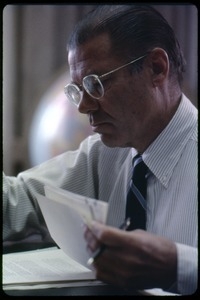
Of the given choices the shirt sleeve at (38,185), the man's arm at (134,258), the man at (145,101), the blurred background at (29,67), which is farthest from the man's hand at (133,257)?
the blurred background at (29,67)

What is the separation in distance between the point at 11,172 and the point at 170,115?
1.81 m

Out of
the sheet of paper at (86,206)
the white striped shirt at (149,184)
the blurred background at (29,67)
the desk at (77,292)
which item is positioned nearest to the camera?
the sheet of paper at (86,206)

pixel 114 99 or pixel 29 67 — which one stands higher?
pixel 29 67

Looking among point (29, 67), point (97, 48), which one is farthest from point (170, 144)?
point (29, 67)

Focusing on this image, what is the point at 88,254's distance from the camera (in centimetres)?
61

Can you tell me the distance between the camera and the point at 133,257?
0.56 m

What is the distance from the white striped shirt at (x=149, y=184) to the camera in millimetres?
728

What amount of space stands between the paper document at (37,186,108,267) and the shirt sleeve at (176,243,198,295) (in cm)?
11

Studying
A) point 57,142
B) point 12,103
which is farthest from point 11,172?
point 57,142

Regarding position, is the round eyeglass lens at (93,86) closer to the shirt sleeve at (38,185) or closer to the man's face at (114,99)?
the man's face at (114,99)

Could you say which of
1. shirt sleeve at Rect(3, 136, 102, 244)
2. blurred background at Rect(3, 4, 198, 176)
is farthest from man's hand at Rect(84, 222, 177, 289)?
blurred background at Rect(3, 4, 198, 176)

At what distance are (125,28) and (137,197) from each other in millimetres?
252

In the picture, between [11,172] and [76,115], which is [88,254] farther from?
[11,172]

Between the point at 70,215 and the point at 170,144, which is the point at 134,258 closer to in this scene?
the point at 70,215
